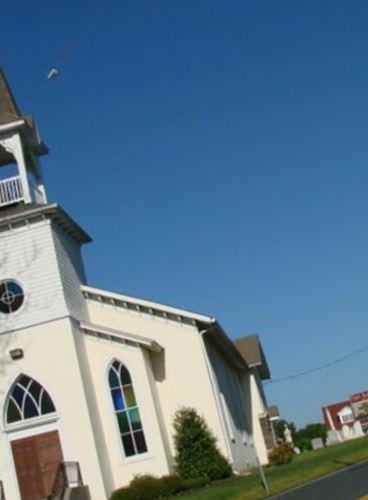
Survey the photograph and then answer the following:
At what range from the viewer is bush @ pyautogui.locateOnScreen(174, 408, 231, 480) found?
25719mm

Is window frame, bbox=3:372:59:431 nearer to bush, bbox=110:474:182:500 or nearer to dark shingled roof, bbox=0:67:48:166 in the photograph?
bush, bbox=110:474:182:500

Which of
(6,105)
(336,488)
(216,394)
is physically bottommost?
(336,488)

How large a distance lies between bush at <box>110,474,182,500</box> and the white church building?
2.80 ft

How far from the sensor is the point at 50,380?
25672mm

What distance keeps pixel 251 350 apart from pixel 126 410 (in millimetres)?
18602

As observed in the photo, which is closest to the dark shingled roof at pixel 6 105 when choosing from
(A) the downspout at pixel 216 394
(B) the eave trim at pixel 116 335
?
(B) the eave trim at pixel 116 335

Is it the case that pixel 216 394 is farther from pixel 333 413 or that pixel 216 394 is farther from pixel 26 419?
pixel 333 413

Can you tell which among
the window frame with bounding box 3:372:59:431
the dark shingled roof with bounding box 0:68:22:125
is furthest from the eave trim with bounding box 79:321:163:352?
the dark shingled roof with bounding box 0:68:22:125

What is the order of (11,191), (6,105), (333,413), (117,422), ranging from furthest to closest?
(333,413)
(6,105)
(11,191)
(117,422)

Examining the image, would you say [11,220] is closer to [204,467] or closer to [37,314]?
[37,314]

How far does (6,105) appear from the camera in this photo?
29.6 m

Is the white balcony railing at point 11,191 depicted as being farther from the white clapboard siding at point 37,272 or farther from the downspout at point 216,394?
the downspout at point 216,394

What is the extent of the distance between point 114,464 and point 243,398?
50.0 feet

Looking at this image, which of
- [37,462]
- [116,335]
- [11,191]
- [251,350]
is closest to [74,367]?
[116,335]
